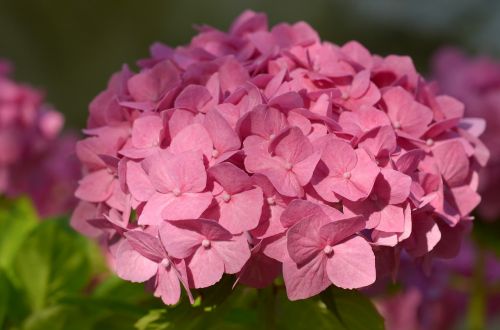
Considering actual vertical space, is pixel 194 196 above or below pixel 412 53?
above

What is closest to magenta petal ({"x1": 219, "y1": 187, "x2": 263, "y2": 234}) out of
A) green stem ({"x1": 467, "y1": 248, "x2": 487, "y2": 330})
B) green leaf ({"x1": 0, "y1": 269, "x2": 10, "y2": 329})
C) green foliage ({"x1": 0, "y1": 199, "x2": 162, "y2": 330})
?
green foliage ({"x1": 0, "y1": 199, "x2": 162, "y2": 330})

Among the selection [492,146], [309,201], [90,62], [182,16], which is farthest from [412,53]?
[309,201]

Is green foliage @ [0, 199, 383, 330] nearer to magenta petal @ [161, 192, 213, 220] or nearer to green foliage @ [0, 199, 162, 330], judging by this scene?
green foliage @ [0, 199, 162, 330]

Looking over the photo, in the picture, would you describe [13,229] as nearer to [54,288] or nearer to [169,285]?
[54,288]

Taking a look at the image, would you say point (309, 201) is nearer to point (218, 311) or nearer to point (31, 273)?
point (218, 311)

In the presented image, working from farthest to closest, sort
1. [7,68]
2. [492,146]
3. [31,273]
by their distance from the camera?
[7,68] < [492,146] < [31,273]

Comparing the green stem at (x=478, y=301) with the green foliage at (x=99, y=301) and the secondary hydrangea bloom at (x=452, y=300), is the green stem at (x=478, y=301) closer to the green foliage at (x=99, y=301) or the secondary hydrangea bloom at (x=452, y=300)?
the secondary hydrangea bloom at (x=452, y=300)

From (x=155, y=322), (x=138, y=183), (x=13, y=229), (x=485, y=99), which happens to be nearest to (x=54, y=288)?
(x=13, y=229)
